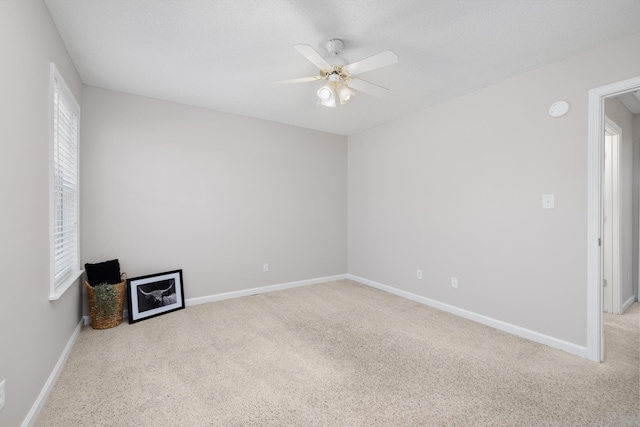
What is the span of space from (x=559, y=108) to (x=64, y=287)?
4159 mm

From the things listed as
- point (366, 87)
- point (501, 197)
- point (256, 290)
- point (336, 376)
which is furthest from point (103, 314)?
point (501, 197)

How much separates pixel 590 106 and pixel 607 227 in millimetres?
1891

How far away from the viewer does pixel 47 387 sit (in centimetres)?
182

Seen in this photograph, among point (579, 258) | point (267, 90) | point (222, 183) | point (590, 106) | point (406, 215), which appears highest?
point (267, 90)

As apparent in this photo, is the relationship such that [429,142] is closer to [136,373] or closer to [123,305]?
[136,373]

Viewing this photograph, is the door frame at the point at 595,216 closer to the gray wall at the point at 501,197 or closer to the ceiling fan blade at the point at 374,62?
the gray wall at the point at 501,197

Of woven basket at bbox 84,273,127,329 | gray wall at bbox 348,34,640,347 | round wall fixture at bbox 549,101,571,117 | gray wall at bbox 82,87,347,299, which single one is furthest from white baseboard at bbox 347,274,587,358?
woven basket at bbox 84,273,127,329

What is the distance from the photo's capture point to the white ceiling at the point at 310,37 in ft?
6.03

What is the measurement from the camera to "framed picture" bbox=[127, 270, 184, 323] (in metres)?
3.05

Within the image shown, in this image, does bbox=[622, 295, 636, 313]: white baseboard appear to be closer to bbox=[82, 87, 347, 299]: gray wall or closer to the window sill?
bbox=[82, 87, 347, 299]: gray wall

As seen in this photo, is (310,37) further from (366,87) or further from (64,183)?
(64,183)

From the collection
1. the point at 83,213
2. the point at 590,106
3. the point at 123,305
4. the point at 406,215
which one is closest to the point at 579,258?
the point at 590,106

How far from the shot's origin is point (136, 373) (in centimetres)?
210

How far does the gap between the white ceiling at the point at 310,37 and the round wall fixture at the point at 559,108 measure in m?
0.37
